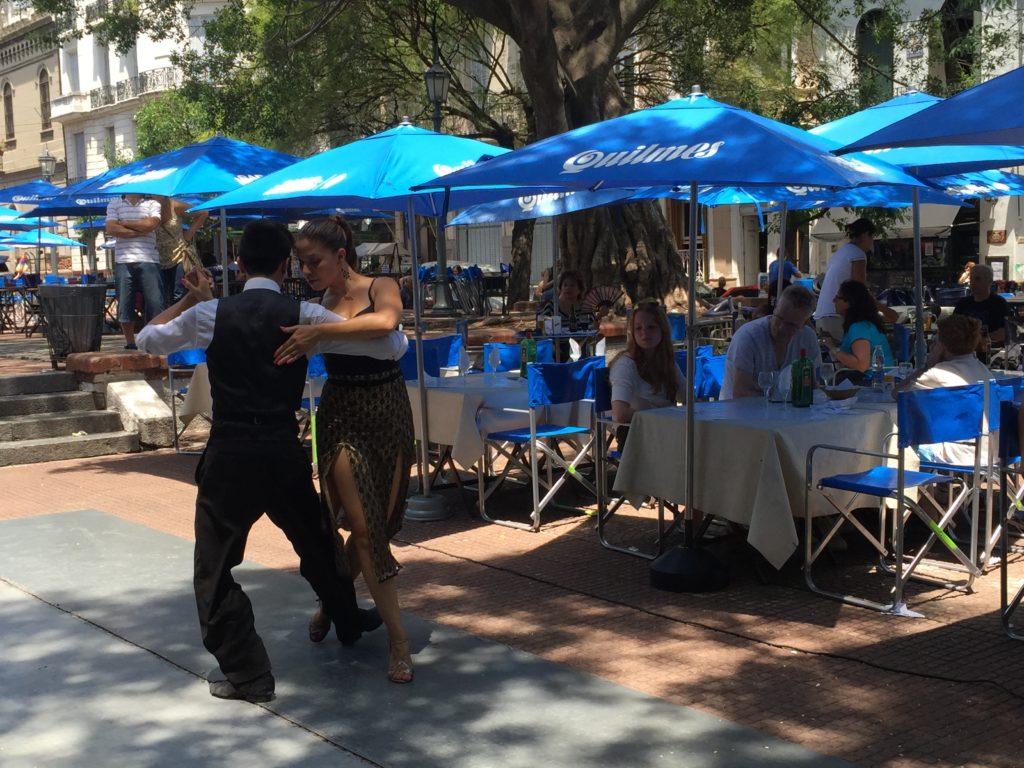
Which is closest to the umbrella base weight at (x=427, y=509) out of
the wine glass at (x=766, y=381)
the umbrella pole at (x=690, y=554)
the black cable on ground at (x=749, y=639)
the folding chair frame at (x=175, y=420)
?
the black cable on ground at (x=749, y=639)

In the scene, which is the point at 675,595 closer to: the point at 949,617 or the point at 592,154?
the point at 949,617

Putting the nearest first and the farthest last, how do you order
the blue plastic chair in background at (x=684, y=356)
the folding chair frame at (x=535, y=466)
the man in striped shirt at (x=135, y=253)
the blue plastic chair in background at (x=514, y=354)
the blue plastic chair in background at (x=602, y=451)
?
the blue plastic chair in background at (x=602, y=451)
the folding chair frame at (x=535, y=466)
the blue plastic chair in background at (x=684, y=356)
the blue plastic chair in background at (x=514, y=354)
the man in striped shirt at (x=135, y=253)

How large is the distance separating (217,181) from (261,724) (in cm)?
642

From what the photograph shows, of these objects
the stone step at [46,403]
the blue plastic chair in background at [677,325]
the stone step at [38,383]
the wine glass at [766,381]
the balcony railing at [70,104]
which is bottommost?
the stone step at [46,403]

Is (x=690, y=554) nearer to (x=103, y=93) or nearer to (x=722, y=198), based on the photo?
(x=722, y=198)

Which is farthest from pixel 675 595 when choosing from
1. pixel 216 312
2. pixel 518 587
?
pixel 216 312

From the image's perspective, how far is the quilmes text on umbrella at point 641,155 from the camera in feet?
19.8

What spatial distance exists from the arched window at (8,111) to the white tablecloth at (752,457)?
208ft

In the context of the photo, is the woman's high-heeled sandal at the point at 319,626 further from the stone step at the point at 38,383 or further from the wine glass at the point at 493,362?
the stone step at the point at 38,383

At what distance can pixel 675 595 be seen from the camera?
253 inches

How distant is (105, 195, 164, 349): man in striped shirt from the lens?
1244 centimetres

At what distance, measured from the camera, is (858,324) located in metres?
8.95

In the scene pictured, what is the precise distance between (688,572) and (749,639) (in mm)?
818

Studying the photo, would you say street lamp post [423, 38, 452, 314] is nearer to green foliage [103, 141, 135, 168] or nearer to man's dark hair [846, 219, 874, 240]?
man's dark hair [846, 219, 874, 240]
